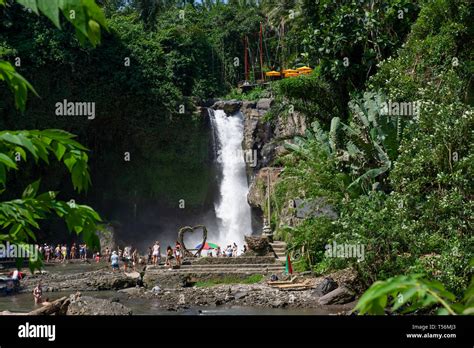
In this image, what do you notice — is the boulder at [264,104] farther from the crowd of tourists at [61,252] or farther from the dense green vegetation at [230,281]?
the dense green vegetation at [230,281]

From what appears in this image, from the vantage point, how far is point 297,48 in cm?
5597

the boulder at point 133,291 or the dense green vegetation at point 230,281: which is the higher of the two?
the dense green vegetation at point 230,281

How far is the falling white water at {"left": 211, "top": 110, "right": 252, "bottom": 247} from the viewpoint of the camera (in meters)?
45.8

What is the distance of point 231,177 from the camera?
46500 millimetres

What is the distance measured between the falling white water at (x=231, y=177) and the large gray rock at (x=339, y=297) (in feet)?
79.3

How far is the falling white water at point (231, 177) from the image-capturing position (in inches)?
1801

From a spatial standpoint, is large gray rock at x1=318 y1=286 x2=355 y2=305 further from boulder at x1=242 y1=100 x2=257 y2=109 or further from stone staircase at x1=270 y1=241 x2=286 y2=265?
boulder at x1=242 y1=100 x2=257 y2=109

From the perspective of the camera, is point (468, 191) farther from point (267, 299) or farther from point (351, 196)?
point (267, 299)

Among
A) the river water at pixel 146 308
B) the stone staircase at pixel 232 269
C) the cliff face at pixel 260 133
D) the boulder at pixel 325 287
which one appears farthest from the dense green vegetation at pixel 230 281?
the cliff face at pixel 260 133

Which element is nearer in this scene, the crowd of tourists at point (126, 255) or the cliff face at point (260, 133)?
the crowd of tourists at point (126, 255)

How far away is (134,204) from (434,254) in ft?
103

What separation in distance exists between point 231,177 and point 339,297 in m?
26.0

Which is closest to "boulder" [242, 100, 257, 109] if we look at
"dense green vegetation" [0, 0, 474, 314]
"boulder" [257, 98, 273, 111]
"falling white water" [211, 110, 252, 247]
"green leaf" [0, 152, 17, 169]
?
"boulder" [257, 98, 273, 111]
